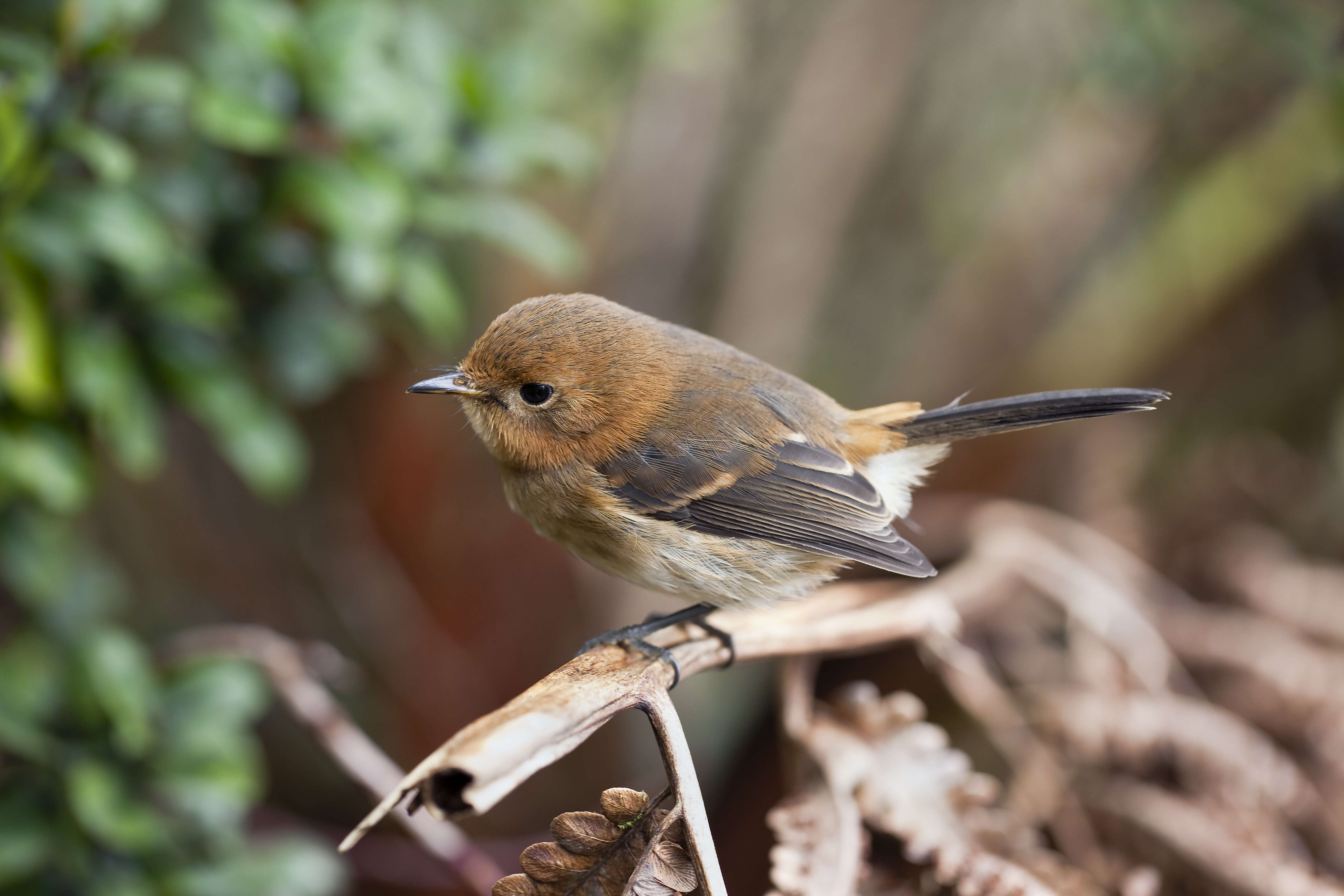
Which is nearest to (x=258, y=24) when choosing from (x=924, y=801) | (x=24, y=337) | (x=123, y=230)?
(x=123, y=230)

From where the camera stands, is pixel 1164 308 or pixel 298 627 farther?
pixel 1164 308

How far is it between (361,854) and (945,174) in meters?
4.54

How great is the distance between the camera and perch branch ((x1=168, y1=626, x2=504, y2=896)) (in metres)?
2.07

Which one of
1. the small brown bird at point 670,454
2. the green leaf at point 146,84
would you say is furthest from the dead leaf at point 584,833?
the green leaf at point 146,84

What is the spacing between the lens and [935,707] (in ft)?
10.1

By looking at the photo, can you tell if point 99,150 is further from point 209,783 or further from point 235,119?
point 209,783

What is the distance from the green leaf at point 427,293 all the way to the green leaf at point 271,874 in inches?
50.8

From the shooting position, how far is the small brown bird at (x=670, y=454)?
78.4 inches

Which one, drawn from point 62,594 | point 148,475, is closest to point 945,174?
point 148,475

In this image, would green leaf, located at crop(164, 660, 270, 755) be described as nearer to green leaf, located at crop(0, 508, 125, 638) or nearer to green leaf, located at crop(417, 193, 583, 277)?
green leaf, located at crop(0, 508, 125, 638)

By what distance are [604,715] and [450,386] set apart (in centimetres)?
98

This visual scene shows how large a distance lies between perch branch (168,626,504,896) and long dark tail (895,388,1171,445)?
1.43m

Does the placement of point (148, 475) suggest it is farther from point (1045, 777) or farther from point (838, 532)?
point (1045, 777)

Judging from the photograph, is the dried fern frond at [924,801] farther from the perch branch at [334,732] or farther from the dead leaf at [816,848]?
the perch branch at [334,732]
